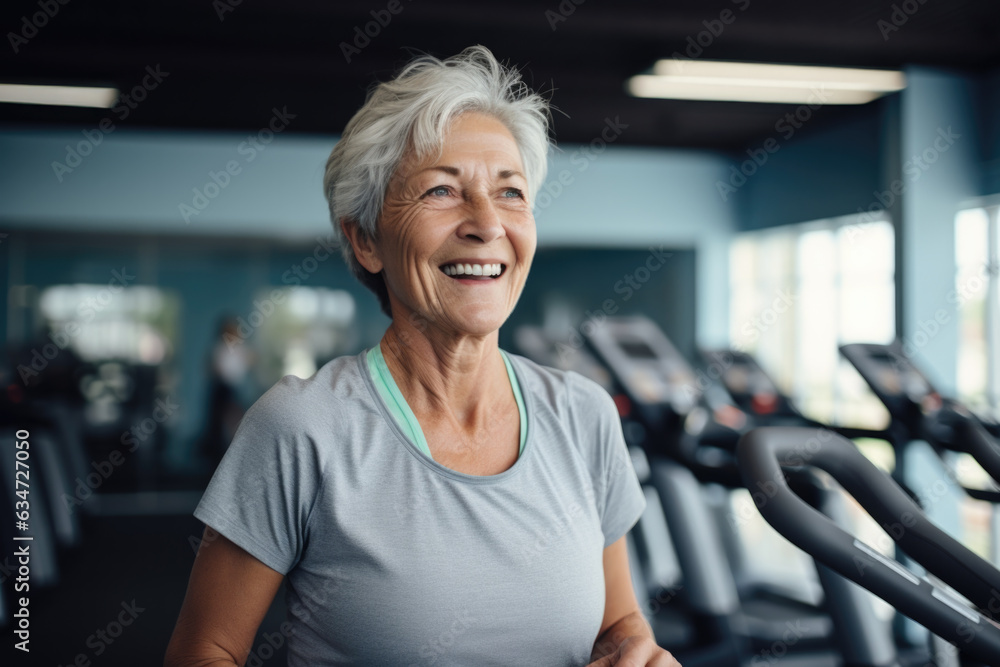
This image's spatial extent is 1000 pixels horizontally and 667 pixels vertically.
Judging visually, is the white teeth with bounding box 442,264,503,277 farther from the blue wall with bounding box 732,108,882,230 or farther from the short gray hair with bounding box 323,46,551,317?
the blue wall with bounding box 732,108,882,230

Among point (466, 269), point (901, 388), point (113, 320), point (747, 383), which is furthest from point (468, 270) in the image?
point (113, 320)

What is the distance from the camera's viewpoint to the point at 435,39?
16.2 ft

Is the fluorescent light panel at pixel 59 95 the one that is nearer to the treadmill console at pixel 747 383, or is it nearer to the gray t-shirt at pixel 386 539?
the treadmill console at pixel 747 383

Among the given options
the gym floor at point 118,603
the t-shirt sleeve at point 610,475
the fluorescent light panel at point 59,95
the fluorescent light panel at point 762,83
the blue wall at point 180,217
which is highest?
the fluorescent light panel at point 59,95

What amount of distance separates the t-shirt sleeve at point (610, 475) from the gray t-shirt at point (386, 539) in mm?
113

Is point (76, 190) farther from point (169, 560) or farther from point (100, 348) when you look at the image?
point (169, 560)

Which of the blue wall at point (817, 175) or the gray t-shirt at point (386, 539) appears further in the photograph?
the blue wall at point (817, 175)

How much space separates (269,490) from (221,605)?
0.14 meters

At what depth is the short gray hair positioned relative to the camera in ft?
3.54

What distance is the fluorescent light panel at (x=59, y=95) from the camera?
5711 millimetres

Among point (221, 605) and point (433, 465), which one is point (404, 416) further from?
point (221, 605)

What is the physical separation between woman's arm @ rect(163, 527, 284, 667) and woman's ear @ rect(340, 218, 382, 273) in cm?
42

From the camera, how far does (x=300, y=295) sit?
7.19 meters

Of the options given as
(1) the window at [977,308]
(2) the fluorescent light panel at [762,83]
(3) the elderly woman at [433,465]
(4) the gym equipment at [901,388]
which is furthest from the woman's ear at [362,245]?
(1) the window at [977,308]
